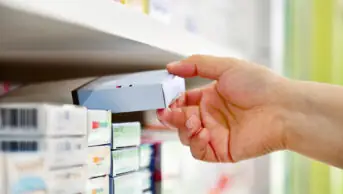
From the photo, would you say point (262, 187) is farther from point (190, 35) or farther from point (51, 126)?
point (51, 126)

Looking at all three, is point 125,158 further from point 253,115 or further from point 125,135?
point 253,115

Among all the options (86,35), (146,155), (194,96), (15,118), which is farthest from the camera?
(194,96)

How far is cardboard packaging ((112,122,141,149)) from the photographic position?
22.4 inches

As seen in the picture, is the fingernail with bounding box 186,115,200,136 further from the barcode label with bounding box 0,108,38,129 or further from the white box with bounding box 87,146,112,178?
the barcode label with bounding box 0,108,38,129

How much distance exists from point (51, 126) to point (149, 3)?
364mm

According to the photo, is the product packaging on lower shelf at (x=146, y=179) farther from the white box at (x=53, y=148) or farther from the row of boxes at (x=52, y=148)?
the white box at (x=53, y=148)

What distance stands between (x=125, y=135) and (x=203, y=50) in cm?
28

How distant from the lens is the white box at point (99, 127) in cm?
50

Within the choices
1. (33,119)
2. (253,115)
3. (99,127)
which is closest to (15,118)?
(33,119)

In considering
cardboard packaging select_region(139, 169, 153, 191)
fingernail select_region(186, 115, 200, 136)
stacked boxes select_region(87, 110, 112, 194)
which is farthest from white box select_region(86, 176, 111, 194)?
fingernail select_region(186, 115, 200, 136)

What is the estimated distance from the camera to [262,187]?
1232 mm

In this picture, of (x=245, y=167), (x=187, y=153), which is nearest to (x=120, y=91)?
(x=187, y=153)

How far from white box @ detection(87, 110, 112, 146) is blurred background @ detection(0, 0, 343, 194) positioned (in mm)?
51

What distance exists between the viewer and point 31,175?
361 millimetres
